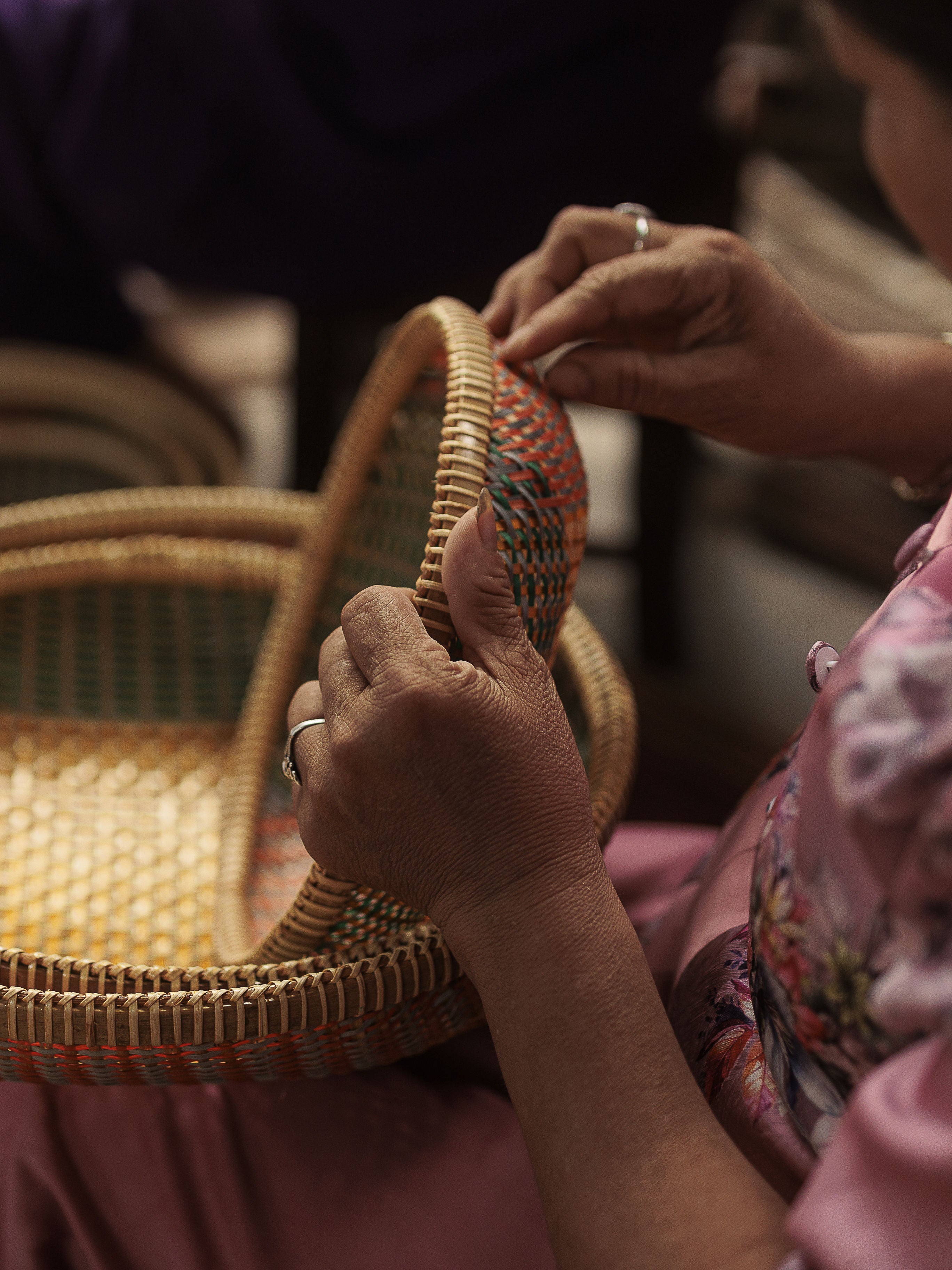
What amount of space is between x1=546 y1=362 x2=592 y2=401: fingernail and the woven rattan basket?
0.01 metres

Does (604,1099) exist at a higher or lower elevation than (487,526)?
lower

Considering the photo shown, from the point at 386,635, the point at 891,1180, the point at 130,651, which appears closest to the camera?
the point at 891,1180

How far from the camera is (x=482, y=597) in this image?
1.41 ft

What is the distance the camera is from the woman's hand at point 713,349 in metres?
0.58

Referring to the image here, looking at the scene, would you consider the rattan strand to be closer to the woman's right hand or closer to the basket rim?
the woman's right hand

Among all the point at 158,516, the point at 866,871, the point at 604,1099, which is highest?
the point at 866,871

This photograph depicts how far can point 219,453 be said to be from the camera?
1.29 meters

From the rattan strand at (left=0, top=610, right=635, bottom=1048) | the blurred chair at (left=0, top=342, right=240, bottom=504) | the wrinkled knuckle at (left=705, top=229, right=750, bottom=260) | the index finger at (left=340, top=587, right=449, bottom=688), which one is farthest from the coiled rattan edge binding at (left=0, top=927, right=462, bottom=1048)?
the blurred chair at (left=0, top=342, right=240, bottom=504)

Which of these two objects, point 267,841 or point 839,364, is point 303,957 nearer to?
point 267,841

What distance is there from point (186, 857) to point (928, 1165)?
0.58 m

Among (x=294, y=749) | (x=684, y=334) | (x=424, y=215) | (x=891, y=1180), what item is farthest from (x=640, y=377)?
(x=424, y=215)

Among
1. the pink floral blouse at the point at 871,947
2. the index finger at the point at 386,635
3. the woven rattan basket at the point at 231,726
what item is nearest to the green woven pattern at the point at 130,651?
the woven rattan basket at the point at 231,726

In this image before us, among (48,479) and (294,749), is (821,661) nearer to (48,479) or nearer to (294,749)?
(294,749)

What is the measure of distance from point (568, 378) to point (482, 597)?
21cm
